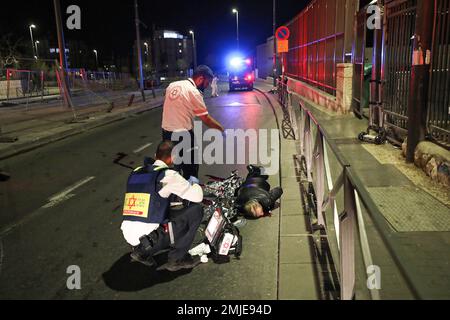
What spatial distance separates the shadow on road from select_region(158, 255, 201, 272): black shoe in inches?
2.1

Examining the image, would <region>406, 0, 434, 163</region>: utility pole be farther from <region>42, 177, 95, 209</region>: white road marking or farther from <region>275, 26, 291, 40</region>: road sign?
<region>275, 26, 291, 40</region>: road sign

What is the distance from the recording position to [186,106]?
225 inches

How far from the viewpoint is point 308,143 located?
21.9 feet

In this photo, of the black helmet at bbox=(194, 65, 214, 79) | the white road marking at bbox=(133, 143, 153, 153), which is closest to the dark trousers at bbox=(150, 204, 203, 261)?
the black helmet at bbox=(194, 65, 214, 79)

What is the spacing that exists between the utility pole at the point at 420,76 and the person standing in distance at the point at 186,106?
367 cm

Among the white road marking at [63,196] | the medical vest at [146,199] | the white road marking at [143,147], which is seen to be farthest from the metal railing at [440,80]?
the white road marking at [143,147]

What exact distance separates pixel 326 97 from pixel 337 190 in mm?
12748

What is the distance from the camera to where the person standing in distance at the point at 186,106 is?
18.5ft

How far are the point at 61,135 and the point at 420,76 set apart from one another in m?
10.5

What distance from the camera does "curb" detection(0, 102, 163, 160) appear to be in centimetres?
1069

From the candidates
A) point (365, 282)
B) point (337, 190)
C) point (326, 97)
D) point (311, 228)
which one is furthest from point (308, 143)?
point (326, 97)

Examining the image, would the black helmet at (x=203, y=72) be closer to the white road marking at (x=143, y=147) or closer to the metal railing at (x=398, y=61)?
the metal railing at (x=398, y=61)

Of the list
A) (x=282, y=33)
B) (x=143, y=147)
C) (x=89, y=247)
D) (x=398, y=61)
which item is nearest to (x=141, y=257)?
(x=89, y=247)

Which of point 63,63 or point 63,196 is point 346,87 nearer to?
point 63,196
